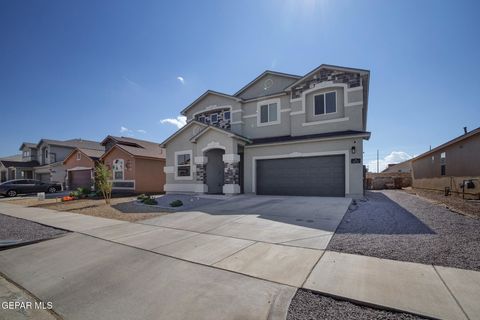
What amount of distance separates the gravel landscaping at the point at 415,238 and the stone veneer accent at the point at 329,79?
27.8ft

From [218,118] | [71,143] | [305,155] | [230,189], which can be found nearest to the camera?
[305,155]

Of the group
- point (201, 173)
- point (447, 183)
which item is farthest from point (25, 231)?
point (447, 183)

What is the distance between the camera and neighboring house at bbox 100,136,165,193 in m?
19.9

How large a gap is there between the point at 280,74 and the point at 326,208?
11.3 meters

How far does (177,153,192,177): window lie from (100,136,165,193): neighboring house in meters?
4.83

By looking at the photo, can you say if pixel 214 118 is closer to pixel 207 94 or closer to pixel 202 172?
pixel 207 94

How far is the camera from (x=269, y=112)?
54.5 ft

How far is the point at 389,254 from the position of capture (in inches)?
178

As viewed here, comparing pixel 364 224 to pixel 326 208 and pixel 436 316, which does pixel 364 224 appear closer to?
pixel 326 208

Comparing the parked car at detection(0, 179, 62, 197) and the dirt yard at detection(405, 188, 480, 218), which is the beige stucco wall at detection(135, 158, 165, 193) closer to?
the parked car at detection(0, 179, 62, 197)

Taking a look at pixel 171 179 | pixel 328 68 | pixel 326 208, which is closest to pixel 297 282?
pixel 326 208

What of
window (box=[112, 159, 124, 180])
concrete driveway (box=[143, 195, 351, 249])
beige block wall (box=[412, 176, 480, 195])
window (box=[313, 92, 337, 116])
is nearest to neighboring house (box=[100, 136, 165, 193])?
window (box=[112, 159, 124, 180])

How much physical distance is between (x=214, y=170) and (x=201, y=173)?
1402mm

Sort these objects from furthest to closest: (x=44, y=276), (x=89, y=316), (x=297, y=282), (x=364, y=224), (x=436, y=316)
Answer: (x=364, y=224)
(x=44, y=276)
(x=297, y=282)
(x=89, y=316)
(x=436, y=316)
